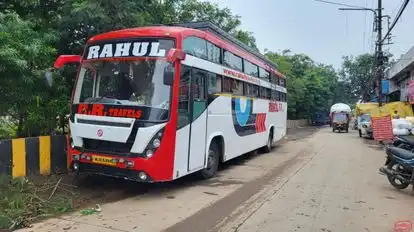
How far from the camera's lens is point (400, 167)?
8930mm

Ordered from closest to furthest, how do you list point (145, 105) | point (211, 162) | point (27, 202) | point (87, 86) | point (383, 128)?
point (27, 202) → point (145, 105) → point (87, 86) → point (211, 162) → point (383, 128)

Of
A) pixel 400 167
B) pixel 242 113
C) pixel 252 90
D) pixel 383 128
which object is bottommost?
pixel 400 167

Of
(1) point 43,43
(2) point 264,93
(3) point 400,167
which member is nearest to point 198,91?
(1) point 43,43

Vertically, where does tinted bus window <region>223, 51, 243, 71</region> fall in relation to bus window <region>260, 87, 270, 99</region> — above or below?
above

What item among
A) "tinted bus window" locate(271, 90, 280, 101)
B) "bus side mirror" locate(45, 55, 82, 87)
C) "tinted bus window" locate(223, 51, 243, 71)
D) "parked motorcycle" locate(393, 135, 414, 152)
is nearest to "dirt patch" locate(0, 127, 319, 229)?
"bus side mirror" locate(45, 55, 82, 87)

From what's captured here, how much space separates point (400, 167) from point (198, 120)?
4602 millimetres

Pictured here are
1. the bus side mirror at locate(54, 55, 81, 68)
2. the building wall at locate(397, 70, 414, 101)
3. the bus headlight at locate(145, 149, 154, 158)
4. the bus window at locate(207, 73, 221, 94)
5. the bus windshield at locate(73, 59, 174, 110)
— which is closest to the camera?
the bus headlight at locate(145, 149, 154, 158)

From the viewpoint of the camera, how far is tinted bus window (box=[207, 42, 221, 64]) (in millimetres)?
9360

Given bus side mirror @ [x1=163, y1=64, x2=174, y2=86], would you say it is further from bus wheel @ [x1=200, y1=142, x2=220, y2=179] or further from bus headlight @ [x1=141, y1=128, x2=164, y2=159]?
bus wheel @ [x1=200, y1=142, x2=220, y2=179]

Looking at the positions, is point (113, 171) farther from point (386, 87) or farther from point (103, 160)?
point (386, 87)

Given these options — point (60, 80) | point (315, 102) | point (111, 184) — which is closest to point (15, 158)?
point (111, 184)

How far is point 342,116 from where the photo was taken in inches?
1476

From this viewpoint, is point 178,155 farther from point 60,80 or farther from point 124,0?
point 124,0

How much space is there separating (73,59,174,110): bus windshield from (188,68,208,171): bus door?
3.18 ft
